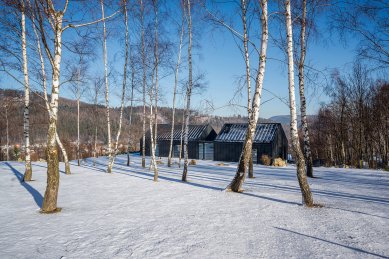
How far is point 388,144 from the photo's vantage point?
23.1 m

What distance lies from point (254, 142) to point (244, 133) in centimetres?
288

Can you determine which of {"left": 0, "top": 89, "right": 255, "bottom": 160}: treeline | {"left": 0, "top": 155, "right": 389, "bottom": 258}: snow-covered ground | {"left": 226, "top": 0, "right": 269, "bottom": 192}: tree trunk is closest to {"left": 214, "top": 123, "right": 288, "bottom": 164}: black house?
{"left": 0, "top": 89, "right": 255, "bottom": 160}: treeline

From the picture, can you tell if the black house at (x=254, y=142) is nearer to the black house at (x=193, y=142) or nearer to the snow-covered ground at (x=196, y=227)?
the black house at (x=193, y=142)

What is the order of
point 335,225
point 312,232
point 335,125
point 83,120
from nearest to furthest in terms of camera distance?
1. point 312,232
2. point 335,225
3. point 335,125
4. point 83,120

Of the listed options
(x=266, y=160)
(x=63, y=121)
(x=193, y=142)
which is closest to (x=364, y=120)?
(x=266, y=160)

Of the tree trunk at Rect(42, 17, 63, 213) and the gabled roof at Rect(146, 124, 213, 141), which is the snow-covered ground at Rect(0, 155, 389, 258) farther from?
the gabled roof at Rect(146, 124, 213, 141)

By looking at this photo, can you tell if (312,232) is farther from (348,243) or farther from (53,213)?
(53,213)

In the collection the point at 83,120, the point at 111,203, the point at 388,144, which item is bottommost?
the point at 111,203

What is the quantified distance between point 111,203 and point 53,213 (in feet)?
4.94

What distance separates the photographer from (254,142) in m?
26.7

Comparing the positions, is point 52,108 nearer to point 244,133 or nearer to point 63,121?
point 244,133

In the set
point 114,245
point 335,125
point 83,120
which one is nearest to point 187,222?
point 114,245

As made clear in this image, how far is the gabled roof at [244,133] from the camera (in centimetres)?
2720

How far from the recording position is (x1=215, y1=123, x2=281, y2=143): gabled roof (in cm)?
2720
